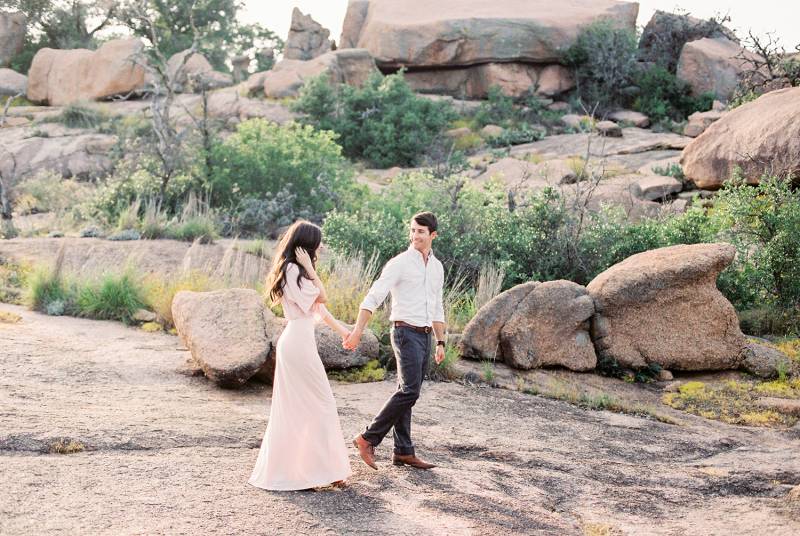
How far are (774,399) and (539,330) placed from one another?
242 cm

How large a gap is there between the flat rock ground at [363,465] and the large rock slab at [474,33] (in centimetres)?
2163

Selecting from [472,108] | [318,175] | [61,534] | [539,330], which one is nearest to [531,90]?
[472,108]

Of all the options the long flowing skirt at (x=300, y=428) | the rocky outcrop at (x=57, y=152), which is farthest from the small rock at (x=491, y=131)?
the long flowing skirt at (x=300, y=428)

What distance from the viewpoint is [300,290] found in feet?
18.0

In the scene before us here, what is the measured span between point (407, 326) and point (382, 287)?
1.02 feet

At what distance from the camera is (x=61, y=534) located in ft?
14.4

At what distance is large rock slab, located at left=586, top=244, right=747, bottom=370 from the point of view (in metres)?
10.1

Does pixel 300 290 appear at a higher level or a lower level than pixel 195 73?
lower

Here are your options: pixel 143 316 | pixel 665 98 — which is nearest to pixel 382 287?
pixel 143 316

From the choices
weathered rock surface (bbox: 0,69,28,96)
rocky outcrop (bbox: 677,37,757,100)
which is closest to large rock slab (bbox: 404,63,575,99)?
rocky outcrop (bbox: 677,37,757,100)

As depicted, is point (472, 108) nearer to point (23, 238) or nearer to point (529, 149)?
point (529, 149)

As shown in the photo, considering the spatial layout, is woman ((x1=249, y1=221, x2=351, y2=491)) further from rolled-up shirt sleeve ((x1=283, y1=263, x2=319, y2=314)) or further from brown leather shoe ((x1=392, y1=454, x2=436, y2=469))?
brown leather shoe ((x1=392, y1=454, x2=436, y2=469))

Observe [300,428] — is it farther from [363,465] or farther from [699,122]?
[699,122]

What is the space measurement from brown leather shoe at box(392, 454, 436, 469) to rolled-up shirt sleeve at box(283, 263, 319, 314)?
122 centimetres
